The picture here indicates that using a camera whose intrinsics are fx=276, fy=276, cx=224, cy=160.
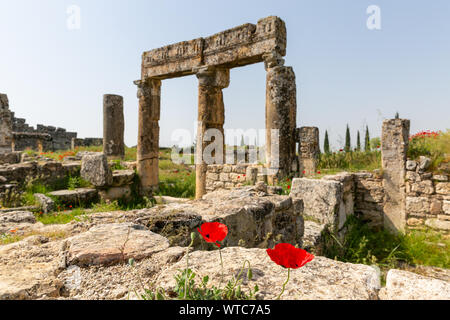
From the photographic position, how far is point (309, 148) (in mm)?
6684

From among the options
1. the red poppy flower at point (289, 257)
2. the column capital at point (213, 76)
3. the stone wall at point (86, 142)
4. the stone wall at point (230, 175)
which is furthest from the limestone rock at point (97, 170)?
the stone wall at point (86, 142)

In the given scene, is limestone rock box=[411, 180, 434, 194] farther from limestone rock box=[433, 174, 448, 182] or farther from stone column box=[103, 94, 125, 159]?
stone column box=[103, 94, 125, 159]

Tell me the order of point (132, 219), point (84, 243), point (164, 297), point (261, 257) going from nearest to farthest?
point (164, 297) < point (261, 257) < point (84, 243) < point (132, 219)

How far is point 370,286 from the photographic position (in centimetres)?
117

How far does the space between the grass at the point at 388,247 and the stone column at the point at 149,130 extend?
649 cm

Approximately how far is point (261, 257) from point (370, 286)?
0.51 metres

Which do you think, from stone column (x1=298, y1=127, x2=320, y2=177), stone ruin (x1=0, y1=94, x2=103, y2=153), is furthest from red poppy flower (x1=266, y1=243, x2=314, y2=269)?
stone ruin (x1=0, y1=94, x2=103, y2=153)

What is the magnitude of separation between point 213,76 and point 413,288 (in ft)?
25.6

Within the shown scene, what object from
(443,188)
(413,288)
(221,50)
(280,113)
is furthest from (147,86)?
(413,288)

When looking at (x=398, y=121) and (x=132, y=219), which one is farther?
(x=398, y=121)

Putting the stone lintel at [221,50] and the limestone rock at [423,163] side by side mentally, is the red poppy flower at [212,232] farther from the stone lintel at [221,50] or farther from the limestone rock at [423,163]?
the stone lintel at [221,50]

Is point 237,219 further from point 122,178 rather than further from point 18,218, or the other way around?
point 122,178
